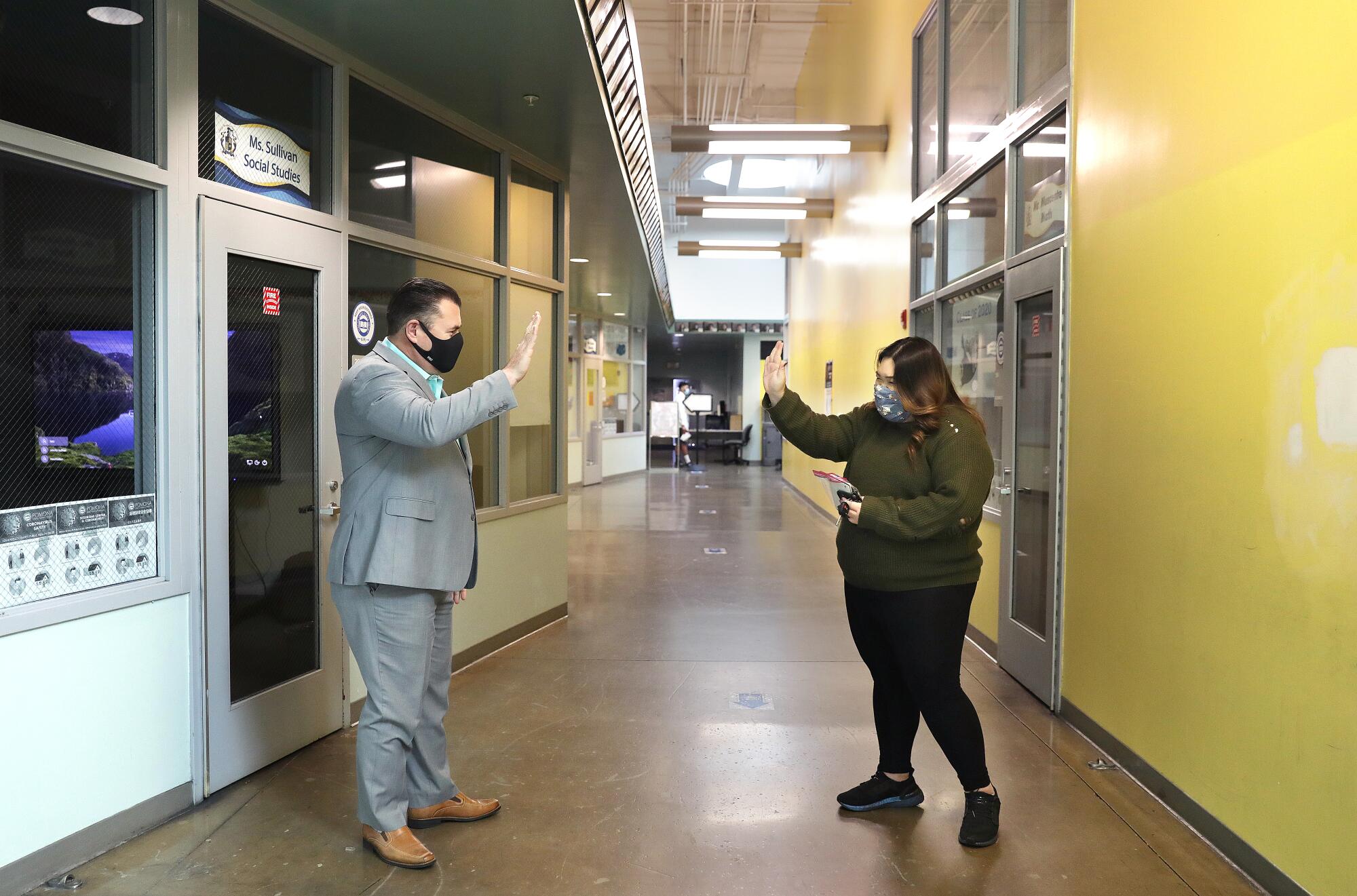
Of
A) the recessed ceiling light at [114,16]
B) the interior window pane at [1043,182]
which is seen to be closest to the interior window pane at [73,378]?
the recessed ceiling light at [114,16]

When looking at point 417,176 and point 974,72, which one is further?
point 974,72

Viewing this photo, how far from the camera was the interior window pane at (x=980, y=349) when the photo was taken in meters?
4.86

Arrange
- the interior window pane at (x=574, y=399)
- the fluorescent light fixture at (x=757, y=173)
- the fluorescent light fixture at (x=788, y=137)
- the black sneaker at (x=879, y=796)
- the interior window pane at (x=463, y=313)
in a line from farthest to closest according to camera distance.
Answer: the fluorescent light fixture at (x=757, y=173)
the interior window pane at (x=574, y=399)
the fluorescent light fixture at (x=788, y=137)
the interior window pane at (x=463, y=313)
the black sneaker at (x=879, y=796)

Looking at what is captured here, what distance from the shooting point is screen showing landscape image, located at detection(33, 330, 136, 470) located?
97.4 inches

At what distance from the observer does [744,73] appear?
40.5ft

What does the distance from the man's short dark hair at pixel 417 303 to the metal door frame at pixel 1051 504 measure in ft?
8.60

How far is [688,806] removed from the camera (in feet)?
9.69

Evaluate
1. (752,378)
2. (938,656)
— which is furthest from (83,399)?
(752,378)

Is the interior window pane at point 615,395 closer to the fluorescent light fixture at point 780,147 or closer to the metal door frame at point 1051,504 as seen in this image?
the fluorescent light fixture at point 780,147

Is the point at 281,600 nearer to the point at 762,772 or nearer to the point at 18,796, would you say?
the point at 18,796

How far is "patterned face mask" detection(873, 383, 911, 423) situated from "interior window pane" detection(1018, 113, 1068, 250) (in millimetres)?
1778

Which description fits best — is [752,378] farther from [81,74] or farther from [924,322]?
[81,74]

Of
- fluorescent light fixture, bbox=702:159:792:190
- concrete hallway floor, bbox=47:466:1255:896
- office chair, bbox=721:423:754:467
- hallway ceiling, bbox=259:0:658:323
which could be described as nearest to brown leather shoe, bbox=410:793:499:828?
concrete hallway floor, bbox=47:466:1255:896

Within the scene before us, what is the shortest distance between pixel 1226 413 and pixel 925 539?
0.97 metres
